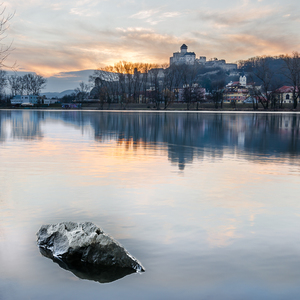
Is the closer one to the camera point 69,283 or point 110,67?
point 69,283

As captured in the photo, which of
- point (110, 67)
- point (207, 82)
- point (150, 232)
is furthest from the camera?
point (207, 82)

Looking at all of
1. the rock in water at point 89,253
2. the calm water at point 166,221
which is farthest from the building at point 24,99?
the rock in water at point 89,253

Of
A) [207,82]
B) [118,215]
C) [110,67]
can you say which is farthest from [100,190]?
[207,82]

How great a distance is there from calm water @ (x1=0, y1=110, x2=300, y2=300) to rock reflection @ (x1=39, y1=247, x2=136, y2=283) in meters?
0.10

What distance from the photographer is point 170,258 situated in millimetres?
4844

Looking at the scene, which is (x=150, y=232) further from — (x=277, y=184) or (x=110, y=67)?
(x=110, y=67)

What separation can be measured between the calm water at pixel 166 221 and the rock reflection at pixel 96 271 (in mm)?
96

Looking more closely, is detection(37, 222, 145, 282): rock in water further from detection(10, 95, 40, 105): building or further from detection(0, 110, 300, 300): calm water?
detection(10, 95, 40, 105): building

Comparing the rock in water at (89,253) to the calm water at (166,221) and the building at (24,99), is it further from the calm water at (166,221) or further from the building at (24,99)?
the building at (24,99)

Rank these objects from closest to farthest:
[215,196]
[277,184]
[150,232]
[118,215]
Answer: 1. [150,232]
2. [118,215]
3. [215,196]
4. [277,184]

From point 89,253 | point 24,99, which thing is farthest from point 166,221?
point 24,99

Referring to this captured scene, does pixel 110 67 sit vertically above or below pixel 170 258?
above

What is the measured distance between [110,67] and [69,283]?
115 metres

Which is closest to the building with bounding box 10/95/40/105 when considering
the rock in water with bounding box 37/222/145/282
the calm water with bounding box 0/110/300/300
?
the calm water with bounding box 0/110/300/300
